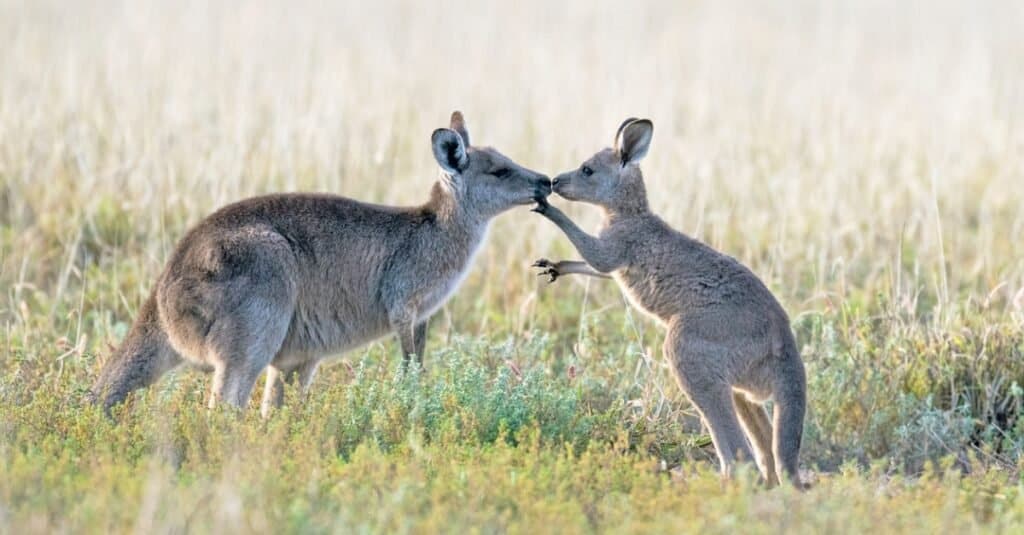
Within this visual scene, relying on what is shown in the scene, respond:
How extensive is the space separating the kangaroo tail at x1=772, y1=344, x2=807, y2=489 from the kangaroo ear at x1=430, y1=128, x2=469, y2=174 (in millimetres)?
2174

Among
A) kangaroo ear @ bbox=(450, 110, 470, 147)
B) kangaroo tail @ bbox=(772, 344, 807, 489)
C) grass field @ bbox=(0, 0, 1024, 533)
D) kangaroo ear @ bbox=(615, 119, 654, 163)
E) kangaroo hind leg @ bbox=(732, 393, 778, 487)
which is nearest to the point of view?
grass field @ bbox=(0, 0, 1024, 533)

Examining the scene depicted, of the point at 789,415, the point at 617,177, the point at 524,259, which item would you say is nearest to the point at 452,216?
the point at 617,177

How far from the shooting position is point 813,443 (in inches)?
305

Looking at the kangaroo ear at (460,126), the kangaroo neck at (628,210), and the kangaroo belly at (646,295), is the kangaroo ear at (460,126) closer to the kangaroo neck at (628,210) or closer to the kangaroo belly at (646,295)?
the kangaroo neck at (628,210)

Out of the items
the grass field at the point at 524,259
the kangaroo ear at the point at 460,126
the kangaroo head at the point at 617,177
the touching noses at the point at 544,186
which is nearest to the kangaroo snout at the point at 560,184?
the kangaroo head at the point at 617,177

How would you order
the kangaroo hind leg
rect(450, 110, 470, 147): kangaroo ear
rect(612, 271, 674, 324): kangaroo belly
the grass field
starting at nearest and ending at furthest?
the grass field < the kangaroo hind leg < rect(612, 271, 674, 324): kangaroo belly < rect(450, 110, 470, 147): kangaroo ear

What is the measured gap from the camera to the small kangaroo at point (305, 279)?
268 inches

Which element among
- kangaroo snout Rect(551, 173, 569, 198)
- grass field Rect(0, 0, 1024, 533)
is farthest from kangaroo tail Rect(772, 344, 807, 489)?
kangaroo snout Rect(551, 173, 569, 198)

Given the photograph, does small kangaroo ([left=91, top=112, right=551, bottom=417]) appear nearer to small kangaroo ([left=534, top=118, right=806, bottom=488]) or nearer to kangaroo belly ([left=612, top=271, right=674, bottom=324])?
small kangaroo ([left=534, top=118, right=806, bottom=488])

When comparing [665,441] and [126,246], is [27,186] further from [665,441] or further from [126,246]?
[665,441]

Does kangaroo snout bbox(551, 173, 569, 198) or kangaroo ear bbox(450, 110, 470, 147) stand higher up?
kangaroo ear bbox(450, 110, 470, 147)

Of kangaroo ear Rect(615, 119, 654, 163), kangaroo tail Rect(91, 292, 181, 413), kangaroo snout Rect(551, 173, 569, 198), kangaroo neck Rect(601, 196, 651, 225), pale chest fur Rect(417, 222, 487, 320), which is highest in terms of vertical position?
kangaroo ear Rect(615, 119, 654, 163)

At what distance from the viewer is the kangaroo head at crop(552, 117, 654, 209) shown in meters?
7.59

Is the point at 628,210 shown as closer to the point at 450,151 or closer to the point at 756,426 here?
the point at 450,151
